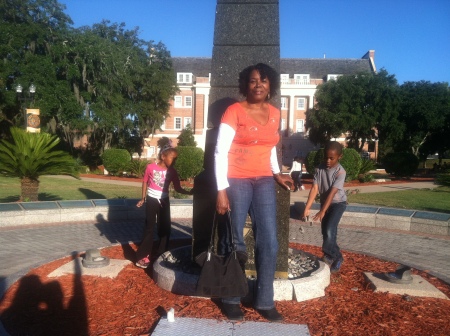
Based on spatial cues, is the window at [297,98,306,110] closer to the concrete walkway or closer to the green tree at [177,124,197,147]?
the green tree at [177,124,197,147]

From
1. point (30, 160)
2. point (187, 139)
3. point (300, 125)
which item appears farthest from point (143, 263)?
point (300, 125)

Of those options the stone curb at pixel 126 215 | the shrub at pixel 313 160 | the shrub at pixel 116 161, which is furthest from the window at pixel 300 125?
the stone curb at pixel 126 215

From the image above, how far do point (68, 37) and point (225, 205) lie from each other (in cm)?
3242

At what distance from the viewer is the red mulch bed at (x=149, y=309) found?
133 inches

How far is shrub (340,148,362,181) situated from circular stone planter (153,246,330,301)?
16634 mm

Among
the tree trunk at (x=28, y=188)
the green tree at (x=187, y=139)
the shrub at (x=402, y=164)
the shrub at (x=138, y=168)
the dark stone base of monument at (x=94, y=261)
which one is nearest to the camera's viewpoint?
the dark stone base of monument at (x=94, y=261)

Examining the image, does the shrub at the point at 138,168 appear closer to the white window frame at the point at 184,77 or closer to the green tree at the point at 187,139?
the green tree at the point at 187,139

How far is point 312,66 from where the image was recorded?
190 feet

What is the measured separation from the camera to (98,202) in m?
9.20

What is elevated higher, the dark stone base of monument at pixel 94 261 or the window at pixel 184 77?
the window at pixel 184 77

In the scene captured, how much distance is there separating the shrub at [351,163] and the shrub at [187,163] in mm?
7182

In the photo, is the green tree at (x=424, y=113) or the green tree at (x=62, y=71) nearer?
the green tree at (x=62, y=71)

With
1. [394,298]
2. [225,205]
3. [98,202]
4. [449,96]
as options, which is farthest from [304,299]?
[449,96]

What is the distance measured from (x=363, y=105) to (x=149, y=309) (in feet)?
140
